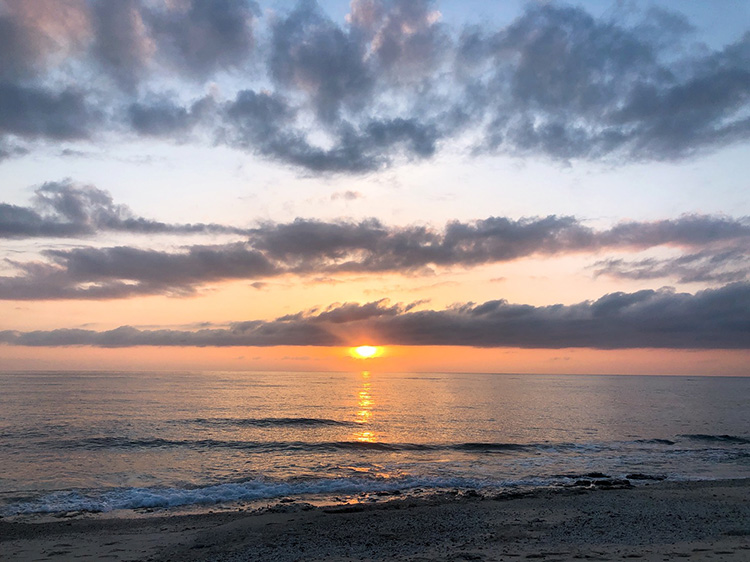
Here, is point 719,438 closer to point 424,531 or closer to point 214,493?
point 424,531

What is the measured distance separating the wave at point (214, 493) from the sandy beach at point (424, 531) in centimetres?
148

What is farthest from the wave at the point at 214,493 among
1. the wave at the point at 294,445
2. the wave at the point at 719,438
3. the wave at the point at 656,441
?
the wave at the point at 719,438

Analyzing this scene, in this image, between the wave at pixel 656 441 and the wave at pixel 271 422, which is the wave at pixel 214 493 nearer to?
the wave at pixel 656 441

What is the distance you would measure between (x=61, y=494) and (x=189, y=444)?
1486 centimetres

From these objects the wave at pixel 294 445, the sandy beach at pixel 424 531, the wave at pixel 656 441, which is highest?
the sandy beach at pixel 424 531

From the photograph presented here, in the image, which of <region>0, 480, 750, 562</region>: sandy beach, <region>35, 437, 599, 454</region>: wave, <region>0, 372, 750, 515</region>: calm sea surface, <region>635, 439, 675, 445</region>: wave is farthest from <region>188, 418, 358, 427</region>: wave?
<region>0, 480, 750, 562</region>: sandy beach

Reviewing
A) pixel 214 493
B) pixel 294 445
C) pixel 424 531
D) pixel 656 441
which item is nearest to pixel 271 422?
→ pixel 294 445

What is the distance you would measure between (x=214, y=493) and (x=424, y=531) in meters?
11.7

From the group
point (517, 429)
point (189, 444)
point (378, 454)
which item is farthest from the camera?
point (517, 429)

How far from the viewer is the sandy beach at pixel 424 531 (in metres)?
14.6

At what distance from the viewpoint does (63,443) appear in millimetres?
36344

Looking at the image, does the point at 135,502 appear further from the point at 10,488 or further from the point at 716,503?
the point at 716,503

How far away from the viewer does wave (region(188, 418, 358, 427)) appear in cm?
5094

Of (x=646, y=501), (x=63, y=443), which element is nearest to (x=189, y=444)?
(x=63, y=443)
